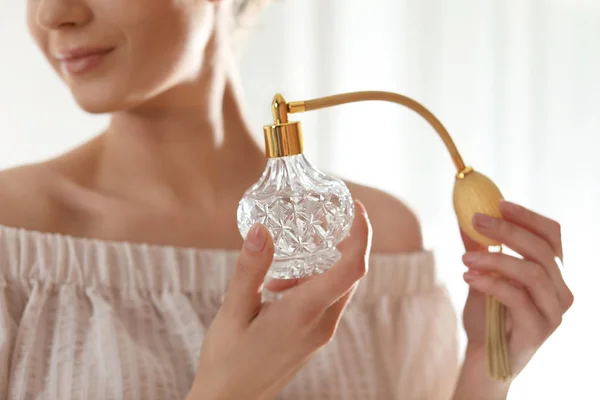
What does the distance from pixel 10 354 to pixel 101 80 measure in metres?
0.34

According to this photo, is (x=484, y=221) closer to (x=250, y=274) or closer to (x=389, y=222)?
(x=250, y=274)

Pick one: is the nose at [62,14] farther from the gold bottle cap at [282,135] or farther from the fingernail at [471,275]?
the fingernail at [471,275]

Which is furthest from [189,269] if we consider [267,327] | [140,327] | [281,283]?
[267,327]

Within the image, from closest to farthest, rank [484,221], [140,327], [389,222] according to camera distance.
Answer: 1. [484,221]
2. [140,327]
3. [389,222]

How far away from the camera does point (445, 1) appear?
5.51ft

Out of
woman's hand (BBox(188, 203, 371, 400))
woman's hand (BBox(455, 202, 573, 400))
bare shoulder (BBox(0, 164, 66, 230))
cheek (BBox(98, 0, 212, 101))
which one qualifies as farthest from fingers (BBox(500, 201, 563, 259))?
bare shoulder (BBox(0, 164, 66, 230))

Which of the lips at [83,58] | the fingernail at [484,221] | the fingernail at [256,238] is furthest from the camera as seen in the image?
the lips at [83,58]

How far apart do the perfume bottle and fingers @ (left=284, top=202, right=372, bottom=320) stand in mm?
30

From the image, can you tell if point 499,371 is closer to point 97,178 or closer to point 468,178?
point 468,178

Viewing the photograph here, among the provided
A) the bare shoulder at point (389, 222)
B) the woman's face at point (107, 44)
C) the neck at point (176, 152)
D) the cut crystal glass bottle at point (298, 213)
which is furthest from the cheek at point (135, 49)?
the bare shoulder at point (389, 222)

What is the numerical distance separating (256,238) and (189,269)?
14.8 inches

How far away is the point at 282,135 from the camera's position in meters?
0.75

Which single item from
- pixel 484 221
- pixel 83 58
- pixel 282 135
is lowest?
pixel 484 221

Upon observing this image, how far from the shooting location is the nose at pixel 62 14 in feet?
2.98
